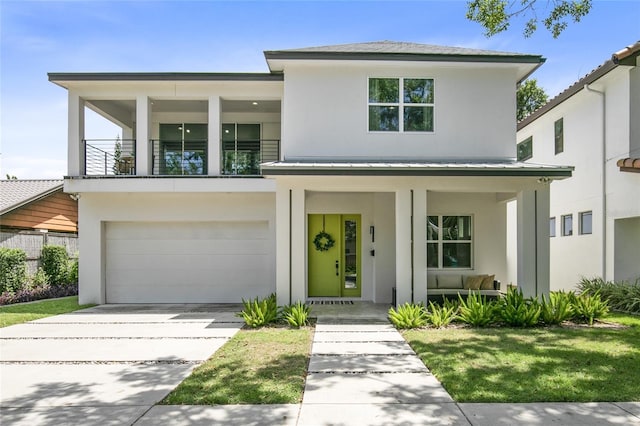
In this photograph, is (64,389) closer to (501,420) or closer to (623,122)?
(501,420)

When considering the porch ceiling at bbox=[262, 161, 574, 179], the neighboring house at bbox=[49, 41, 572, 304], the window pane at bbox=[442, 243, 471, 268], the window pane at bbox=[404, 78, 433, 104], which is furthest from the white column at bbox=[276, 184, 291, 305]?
the window pane at bbox=[442, 243, 471, 268]

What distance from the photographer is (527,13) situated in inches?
338

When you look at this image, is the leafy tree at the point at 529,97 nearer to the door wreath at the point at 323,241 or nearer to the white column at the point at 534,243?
the white column at the point at 534,243

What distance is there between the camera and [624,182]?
41.4 ft

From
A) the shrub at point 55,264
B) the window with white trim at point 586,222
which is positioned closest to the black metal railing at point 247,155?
the shrub at point 55,264

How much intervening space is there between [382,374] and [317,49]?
9100 millimetres

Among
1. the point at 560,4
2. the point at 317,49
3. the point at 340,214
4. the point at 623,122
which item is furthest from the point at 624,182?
the point at 317,49

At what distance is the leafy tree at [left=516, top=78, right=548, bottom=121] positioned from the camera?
28859 millimetres

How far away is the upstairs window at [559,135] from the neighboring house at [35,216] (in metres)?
18.8

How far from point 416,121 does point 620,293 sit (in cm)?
696

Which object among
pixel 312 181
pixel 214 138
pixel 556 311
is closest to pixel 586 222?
pixel 556 311

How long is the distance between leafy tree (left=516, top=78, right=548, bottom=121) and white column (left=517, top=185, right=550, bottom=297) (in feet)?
66.8

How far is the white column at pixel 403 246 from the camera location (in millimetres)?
10719

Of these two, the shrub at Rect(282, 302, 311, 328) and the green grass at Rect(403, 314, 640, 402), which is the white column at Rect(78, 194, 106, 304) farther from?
the green grass at Rect(403, 314, 640, 402)
